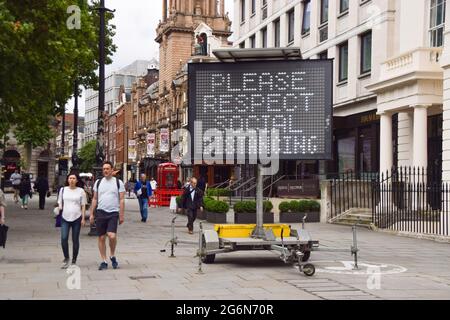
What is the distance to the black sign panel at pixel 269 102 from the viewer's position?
36.0 ft

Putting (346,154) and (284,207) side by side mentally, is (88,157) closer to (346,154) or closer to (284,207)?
(346,154)

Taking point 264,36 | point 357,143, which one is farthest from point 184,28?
point 357,143

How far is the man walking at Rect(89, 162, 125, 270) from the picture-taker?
11.1 meters

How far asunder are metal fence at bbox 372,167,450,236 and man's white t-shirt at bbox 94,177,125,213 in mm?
9679

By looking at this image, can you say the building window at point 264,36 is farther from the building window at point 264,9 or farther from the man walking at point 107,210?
the man walking at point 107,210

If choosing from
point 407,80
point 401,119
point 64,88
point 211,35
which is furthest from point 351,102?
point 211,35

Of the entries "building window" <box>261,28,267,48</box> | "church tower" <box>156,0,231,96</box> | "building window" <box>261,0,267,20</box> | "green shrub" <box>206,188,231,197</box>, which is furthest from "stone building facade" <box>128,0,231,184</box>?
"green shrub" <box>206,188,231,197</box>

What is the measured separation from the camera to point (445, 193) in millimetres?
18125

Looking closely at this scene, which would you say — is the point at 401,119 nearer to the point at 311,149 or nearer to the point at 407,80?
the point at 407,80

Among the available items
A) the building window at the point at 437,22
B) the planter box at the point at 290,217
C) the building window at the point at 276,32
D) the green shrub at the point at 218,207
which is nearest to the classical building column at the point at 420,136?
the building window at the point at 437,22

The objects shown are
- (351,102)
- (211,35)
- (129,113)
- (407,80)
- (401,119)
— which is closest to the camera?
(407,80)

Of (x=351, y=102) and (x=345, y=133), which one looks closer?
(x=351, y=102)

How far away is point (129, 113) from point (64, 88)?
3196 inches

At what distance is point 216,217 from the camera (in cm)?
2398
